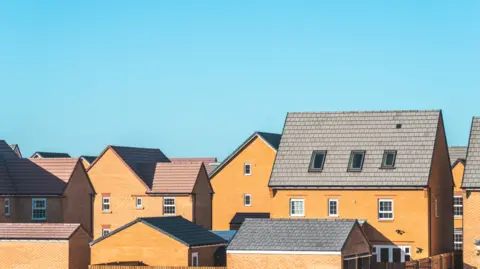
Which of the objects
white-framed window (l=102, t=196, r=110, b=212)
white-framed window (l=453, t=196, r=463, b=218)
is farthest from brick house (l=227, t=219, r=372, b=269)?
white-framed window (l=102, t=196, r=110, b=212)

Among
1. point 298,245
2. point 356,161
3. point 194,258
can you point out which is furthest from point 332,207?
point 194,258

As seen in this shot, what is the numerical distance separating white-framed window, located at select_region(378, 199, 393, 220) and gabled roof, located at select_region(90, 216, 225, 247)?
1071cm

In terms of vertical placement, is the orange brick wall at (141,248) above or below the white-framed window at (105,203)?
below

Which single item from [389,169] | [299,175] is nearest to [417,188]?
[389,169]

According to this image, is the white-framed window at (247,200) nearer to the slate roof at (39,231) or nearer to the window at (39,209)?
the window at (39,209)

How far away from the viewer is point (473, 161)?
70.4 metres

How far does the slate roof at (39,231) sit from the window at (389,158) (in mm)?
20320

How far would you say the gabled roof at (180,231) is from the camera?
212ft

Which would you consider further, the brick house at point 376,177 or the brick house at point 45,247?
the brick house at point 376,177

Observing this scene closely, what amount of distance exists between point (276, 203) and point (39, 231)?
16603 mm

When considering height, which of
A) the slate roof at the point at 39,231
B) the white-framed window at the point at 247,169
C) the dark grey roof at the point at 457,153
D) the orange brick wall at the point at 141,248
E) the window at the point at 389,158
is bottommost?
the orange brick wall at the point at 141,248

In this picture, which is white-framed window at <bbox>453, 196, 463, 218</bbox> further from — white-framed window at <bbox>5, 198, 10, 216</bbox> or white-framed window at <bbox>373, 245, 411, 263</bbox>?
white-framed window at <bbox>5, 198, 10, 216</bbox>

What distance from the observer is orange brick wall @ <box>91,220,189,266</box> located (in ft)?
210

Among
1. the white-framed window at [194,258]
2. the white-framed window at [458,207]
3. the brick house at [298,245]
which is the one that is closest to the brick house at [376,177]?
the brick house at [298,245]
